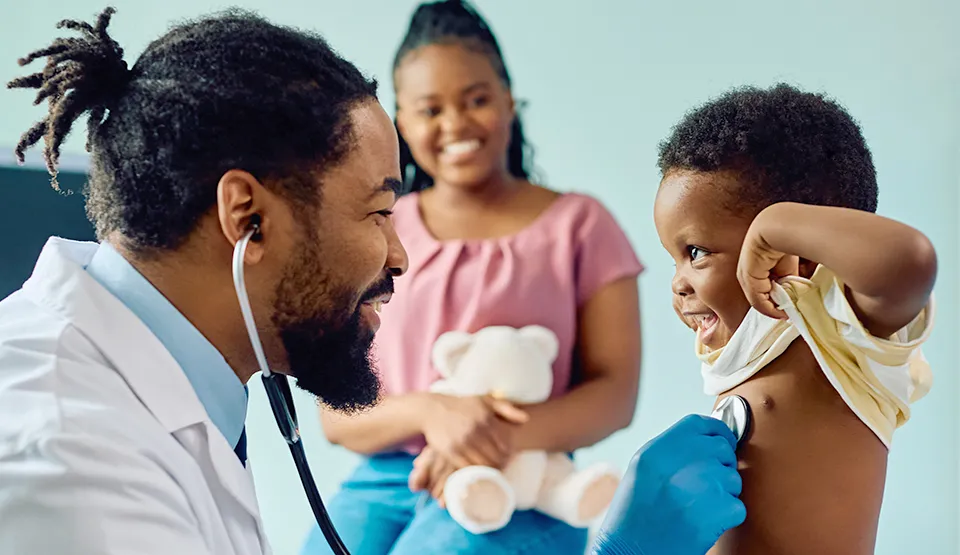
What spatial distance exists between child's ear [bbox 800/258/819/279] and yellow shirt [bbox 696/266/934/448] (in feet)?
0.06

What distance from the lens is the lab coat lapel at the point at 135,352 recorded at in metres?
0.81

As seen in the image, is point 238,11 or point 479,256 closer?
point 238,11

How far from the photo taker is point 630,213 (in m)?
1.95

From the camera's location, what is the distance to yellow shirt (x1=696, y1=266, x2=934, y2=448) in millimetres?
799

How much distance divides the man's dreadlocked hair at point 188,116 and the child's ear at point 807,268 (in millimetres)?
453

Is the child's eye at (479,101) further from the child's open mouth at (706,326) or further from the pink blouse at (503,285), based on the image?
the child's open mouth at (706,326)

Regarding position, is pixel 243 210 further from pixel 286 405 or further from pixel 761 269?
pixel 761 269

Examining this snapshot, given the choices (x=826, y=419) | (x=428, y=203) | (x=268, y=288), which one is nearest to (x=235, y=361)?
(x=268, y=288)

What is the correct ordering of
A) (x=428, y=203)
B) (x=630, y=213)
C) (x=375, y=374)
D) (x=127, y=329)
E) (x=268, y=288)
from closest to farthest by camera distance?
(x=127, y=329) → (x=268, y=288) → (x=375, y=374) → (x=428, y=203) → (x=630, y=213)

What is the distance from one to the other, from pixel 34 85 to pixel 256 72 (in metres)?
0.23

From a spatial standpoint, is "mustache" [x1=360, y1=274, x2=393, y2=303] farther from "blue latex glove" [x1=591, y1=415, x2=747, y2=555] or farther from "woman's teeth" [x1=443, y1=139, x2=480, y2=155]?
"woman's teeth" [x1=443, y1=139, x2=480, y2=155]

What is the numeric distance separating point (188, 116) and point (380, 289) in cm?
28

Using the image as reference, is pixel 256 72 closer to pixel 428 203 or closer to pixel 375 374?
pixel 375 374

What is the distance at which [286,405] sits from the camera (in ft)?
3.09
